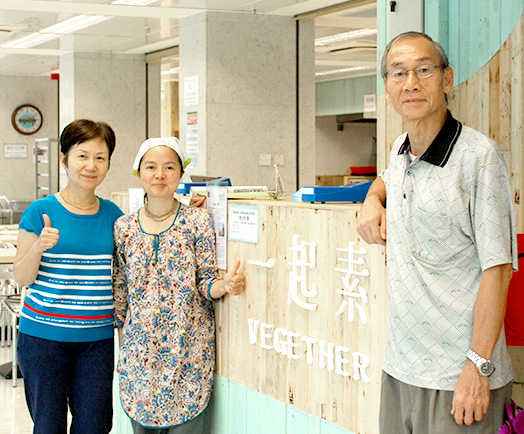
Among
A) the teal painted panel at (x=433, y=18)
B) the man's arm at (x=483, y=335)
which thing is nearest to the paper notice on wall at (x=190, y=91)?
the teal painted panel at (x=433, y=18)

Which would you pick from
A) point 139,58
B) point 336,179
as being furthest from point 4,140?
point 336,179

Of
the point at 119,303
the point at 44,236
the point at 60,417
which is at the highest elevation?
the point at 44,236

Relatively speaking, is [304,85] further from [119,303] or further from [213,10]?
[119,303]

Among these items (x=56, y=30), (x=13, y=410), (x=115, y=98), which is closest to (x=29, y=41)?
(x=56, y=30)

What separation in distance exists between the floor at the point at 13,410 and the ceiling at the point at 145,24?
11.8 ft

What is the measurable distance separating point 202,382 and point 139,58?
8.63 metres

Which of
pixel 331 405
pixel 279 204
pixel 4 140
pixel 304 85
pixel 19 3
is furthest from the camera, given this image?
pixel 4 140

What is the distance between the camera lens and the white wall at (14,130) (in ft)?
47.5

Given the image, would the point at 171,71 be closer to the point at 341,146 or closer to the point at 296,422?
the point at 341,146

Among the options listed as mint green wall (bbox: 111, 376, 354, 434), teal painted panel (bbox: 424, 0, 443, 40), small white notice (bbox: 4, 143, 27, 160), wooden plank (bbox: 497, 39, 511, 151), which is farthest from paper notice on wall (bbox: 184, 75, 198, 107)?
small white notice (bbox: 4, 143, 27, 160)

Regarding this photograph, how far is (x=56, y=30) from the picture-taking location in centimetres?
912

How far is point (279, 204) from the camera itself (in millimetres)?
2912

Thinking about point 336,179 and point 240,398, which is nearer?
point 240,398

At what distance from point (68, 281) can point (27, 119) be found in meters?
12.4
